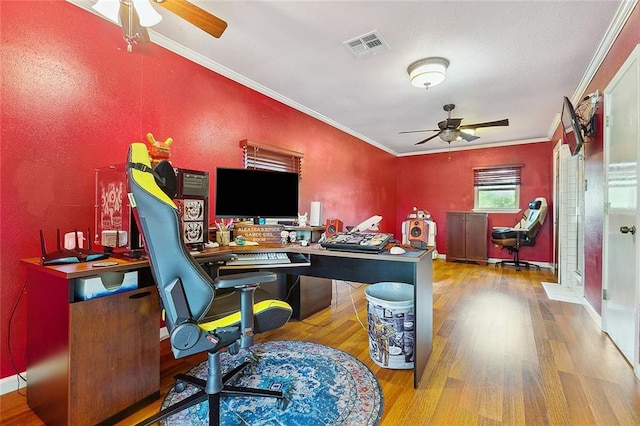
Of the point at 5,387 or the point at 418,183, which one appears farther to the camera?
the point at 418,183

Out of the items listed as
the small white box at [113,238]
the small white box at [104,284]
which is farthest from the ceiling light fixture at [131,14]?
the small white box at [104,284]

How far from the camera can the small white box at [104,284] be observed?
1.32 meters

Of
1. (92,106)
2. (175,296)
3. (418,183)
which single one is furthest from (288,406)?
(418,183)

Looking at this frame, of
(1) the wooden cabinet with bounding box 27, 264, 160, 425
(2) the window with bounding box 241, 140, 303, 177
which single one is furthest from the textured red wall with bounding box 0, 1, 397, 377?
(1) the wooden cabinet with bounding box 27, 264, 160, 425

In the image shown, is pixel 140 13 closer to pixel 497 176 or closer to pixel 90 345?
pixel 90 345

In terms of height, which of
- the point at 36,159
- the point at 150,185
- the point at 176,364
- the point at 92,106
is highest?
the point at 92,106

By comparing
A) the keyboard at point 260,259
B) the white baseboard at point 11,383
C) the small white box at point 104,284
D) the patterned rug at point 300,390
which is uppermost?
the keyboard at point 260,259

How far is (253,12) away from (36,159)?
1686 millimetres

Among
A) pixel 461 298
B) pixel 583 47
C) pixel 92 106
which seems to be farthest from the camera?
pixel 461 298

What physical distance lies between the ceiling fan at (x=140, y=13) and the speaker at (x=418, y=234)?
71.2 inches

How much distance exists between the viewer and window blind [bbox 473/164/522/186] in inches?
226

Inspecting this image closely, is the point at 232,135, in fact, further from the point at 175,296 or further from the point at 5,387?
the point at 5,387

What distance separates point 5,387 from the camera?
163 centimetres

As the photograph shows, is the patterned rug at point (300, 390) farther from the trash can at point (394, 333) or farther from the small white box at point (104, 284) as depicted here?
the small white box at point (104, 284)
